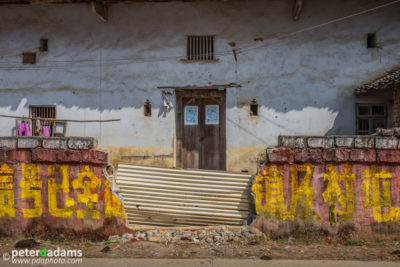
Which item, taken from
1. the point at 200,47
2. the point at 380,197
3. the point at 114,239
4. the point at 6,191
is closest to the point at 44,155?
the point at 6,191

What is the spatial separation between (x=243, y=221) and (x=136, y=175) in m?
1.94

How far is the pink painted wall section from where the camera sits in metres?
4.81

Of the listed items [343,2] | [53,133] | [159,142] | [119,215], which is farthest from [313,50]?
[53,133]

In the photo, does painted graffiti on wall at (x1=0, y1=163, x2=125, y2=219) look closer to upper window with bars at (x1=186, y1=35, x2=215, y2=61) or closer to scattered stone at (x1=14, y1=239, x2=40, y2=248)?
scattered stone at (x1=14, y1=239, x2=40, y2=248)

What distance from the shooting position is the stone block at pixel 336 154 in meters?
4.84

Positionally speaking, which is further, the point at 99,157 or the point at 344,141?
the point at 99,157

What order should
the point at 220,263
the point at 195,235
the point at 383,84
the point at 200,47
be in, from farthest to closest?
the point at 200,47 < the point at 383,84 < the point at 195,235 < the point at 220,263

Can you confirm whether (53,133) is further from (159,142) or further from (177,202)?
(177,202)

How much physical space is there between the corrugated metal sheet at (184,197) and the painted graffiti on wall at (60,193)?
1.10 feet

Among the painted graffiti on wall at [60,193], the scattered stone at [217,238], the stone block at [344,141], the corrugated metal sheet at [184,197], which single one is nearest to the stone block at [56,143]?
the painted graffiti on wall at [60,193]

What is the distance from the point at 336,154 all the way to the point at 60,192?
440 cm

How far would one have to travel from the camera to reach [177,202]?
5254mm

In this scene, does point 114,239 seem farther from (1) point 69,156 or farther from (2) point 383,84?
(2) point 383,84

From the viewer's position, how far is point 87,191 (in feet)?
16.8
